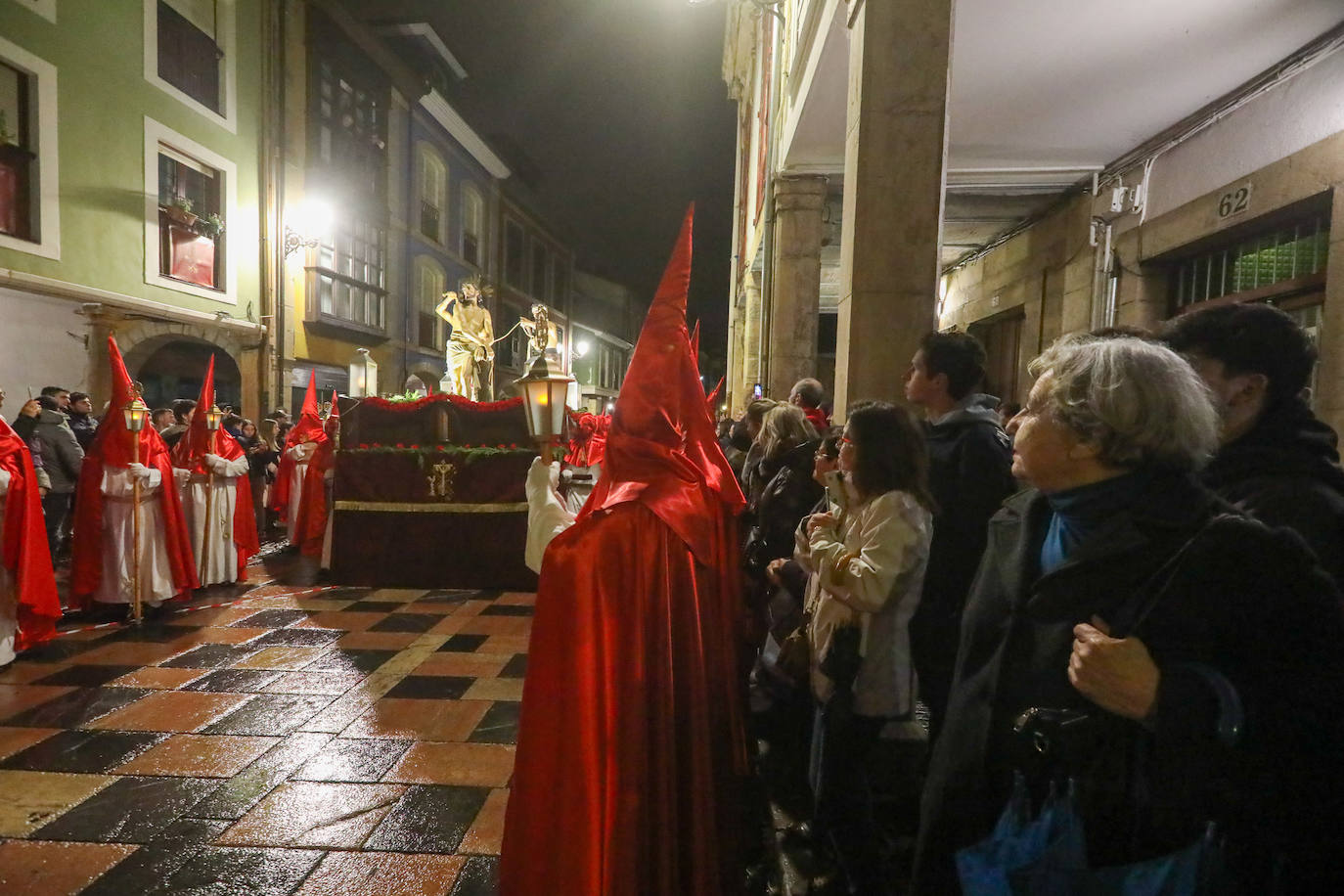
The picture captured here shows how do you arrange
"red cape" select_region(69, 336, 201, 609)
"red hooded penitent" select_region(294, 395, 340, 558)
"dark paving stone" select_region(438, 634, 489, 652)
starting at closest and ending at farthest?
1. "dark paving stone" select_region(438, 634, 489, 652)
2. "red cape" select_region(69, 336, 201, 609)
3. "red hooded penitent" select_region(294, 395, 340, 558)

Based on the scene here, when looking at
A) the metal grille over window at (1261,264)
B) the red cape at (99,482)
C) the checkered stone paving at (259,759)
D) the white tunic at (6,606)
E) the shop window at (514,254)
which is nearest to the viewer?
the checkered stone paving at (259,759)

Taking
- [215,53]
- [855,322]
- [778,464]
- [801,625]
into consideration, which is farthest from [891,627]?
[215,53]

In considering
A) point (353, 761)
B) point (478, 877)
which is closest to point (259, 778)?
point (353, 761)

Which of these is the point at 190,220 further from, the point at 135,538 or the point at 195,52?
the point at 135,538

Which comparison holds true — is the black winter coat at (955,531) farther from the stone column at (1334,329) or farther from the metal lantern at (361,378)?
the metal lantern at (361,378)

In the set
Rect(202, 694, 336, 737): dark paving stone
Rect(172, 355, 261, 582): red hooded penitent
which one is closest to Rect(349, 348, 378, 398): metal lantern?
Rect(172, 355, 261, 582): red hooded penitent

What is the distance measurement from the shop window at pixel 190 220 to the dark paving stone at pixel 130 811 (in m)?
12.4

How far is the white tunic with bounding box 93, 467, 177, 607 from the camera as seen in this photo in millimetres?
5941

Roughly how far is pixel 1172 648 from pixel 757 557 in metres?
2.43

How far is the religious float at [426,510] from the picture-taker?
7258 millimetres

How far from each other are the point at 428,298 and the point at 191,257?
943 cm

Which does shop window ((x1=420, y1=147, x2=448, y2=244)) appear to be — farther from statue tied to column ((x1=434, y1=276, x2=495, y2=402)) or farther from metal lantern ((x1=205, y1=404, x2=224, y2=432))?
metal lantern ((x1=205, y1=404, x2=224, y2=432))

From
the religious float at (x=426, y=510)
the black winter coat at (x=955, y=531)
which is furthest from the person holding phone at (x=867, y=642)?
the religious float at (x=426, y=510)

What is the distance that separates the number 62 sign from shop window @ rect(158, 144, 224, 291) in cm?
1560
